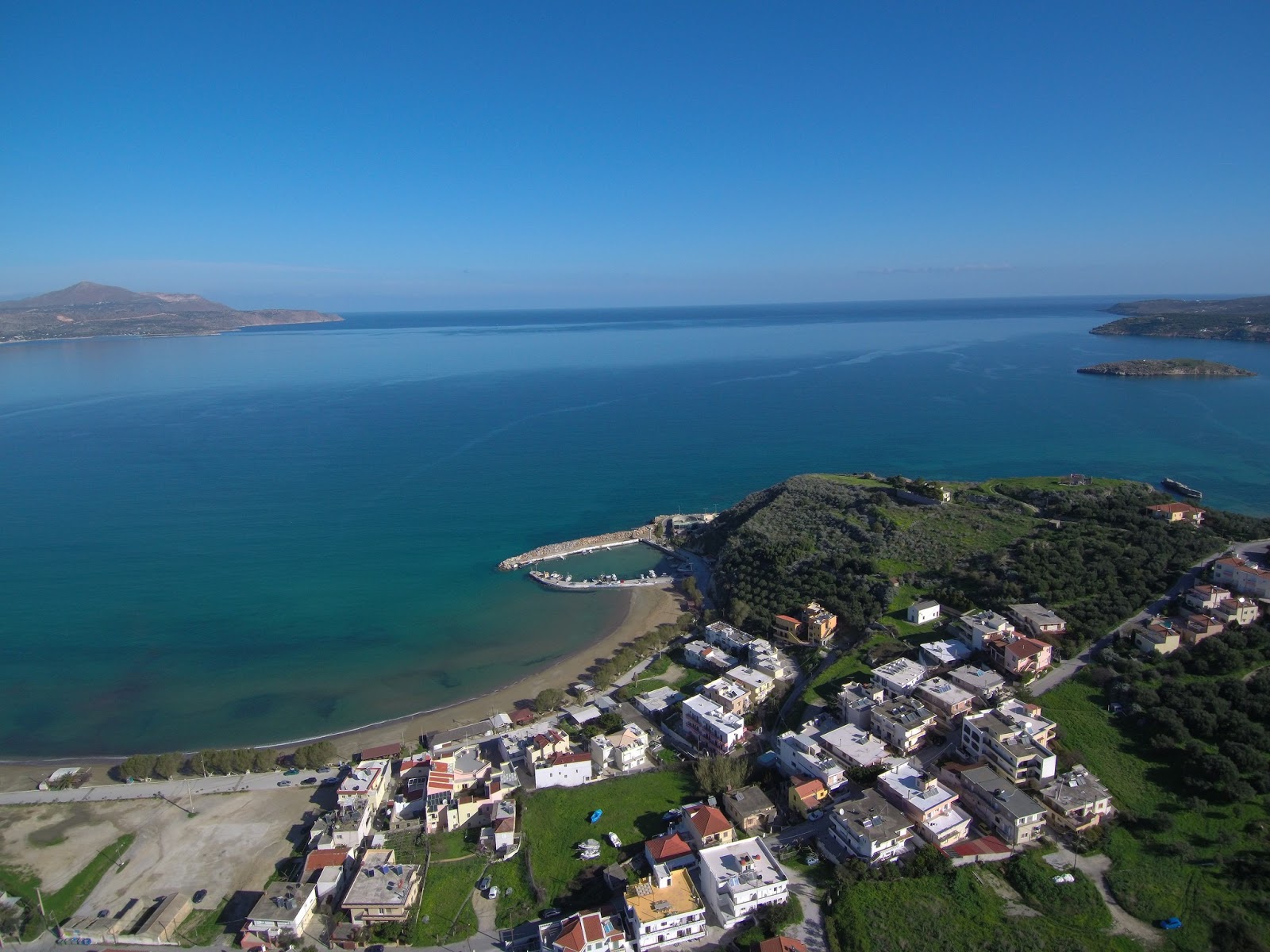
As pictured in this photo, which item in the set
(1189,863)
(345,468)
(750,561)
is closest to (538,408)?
(345,468)

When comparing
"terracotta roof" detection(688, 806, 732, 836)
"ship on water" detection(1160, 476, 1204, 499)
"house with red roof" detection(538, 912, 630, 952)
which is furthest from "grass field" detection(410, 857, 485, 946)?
"ship on water" detection(1160, 476, 1204, 499)

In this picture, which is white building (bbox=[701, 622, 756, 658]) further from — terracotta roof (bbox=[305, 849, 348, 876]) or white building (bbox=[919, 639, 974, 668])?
terracotta roof (bbox=[305, 849, 348, 876])

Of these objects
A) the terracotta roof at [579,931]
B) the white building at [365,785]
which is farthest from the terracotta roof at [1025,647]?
the white building at [365,785]

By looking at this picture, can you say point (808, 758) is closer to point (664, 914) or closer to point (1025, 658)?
point (664, 914)

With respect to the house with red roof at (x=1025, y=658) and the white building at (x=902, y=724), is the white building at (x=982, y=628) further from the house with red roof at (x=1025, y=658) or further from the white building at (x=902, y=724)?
the white building at (x=902, y=724)

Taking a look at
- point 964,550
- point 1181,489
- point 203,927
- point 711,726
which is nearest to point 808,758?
point 711,726

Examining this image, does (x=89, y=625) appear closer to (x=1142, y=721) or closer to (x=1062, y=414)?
(x=1142, y=721)
